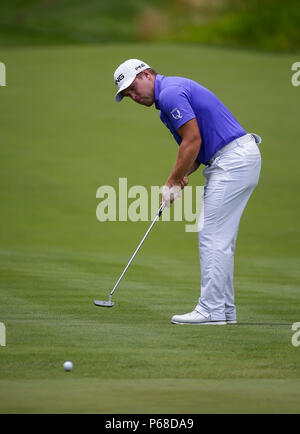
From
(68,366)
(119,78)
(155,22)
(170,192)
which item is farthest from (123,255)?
(155,22)

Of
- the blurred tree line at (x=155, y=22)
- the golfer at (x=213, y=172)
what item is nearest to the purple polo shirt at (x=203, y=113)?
the golfer at (x=213, y=172)

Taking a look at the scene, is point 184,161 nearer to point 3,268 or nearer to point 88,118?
point 3,268

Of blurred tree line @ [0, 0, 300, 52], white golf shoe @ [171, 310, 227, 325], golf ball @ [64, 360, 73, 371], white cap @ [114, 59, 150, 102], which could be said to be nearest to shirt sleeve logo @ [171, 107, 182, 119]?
white cap @ [114, 59, 150, 102]

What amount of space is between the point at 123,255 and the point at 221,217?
7012mm

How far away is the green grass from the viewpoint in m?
4.67

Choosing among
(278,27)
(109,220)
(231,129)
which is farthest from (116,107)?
(231,129)

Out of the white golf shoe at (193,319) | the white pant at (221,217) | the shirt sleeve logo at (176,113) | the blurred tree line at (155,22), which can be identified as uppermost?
the blurred tree line at (155,22)

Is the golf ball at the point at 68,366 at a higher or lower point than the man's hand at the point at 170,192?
lower

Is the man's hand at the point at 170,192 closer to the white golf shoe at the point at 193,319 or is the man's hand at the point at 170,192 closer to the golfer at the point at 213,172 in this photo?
the golfer at the point at 213,172

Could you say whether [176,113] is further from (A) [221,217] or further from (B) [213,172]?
(A) [221,217]

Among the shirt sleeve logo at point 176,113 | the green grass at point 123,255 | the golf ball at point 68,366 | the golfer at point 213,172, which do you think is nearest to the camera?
the green grass at point 123,255

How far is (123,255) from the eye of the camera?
13.3 m

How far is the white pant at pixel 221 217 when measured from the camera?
6.31 m

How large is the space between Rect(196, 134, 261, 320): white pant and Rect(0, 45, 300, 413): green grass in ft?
1.09
